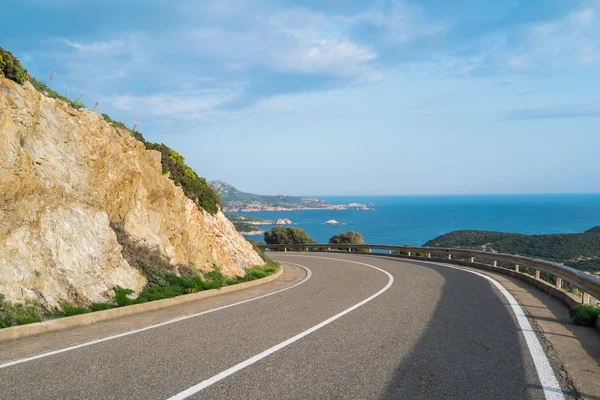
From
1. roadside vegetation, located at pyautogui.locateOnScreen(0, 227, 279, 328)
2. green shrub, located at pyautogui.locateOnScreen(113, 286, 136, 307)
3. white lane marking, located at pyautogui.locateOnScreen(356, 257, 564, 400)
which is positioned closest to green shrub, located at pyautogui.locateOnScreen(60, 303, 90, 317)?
roadside vegetation, located at pyautogui.locateOnScreen(0, 227, 279, 328)

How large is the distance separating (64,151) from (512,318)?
1044 centimetres

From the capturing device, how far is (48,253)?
917 centimetres

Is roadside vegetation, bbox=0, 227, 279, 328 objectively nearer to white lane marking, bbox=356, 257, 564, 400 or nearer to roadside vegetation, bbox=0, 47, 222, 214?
roadside vegetation, bbox=0, 47, 222, 214

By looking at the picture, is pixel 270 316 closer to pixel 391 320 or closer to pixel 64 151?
pixel 391 320

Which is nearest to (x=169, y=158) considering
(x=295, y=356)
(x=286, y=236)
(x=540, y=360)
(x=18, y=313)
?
(x=18, y=313)

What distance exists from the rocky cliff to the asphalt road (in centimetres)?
157

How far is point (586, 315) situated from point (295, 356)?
5534mm

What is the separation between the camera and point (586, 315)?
8.16m

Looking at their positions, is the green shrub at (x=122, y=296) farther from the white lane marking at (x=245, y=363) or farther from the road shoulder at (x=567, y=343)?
the road shoulder at (x=567, y=343)

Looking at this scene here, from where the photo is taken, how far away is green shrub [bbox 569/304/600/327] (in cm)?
803

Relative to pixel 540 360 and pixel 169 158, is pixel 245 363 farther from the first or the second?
pixel 169 158

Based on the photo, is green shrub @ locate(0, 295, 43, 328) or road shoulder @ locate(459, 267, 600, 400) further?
green shrub @ locate(0, 295, 43, 328)

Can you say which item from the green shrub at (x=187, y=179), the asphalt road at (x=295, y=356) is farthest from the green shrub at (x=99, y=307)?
the green shrub at (x=187, y=179)

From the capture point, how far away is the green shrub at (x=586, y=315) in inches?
316
